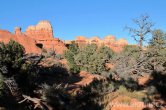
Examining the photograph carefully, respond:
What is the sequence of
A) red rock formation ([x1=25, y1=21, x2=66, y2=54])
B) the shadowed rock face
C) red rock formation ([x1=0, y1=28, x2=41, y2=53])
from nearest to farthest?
red rock formation ([x1=0, y1=28, x2=41, y2=53]), the shadowed rock face, red rock formation ([x1=25, y1=21, x2=66, y2=54])

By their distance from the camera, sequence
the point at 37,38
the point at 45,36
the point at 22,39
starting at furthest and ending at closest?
the point at 45,36 < the point at 37,38 < the point at 22,39

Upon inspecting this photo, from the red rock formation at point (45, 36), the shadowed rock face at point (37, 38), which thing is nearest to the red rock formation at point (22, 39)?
the shadowed rock face at point (37, 38)

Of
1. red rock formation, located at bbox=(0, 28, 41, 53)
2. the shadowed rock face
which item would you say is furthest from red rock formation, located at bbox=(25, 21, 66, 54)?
red rock formation, located at bbox=(0, 28, 41, 53)

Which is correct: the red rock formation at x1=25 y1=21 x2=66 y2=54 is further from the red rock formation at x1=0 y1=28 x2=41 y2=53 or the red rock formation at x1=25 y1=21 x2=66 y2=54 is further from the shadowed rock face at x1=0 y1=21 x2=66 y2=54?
the red rock formation at x1=0 y1=28 x2=41 y2=53

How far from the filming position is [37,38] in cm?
9562

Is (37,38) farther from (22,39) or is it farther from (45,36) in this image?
(22,39)

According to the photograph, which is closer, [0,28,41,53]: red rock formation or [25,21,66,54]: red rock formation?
[0,28,41,53]: red rock formation

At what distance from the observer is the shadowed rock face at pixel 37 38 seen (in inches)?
3014

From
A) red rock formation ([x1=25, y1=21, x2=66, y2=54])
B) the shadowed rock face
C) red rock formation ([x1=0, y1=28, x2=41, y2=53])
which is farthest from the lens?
red rock formation ([x1=25, y1=21, x2=66, y2=54])

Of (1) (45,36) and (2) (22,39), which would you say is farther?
(1) (45,36)

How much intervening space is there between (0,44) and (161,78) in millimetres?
12118

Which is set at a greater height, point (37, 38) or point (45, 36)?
point (45, 36)

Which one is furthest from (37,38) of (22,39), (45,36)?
(22,39)

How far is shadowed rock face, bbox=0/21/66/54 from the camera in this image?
76.6 metres
